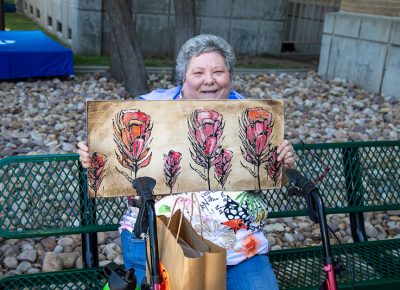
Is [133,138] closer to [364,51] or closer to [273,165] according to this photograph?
[273,165]

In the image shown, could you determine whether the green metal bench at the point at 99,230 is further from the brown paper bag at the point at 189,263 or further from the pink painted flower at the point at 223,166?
the brown paper bag at the point at 189,263

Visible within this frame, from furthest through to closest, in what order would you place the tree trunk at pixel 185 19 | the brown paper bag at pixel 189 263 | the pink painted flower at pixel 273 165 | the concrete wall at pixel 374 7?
the concrete wall at pixel 374 7 → the tree trunk at pixel 185 19 → the pink painted flower at pixel 273 165 → the brown paper bag at pixel 189 263

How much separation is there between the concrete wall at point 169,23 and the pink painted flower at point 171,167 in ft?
32.4

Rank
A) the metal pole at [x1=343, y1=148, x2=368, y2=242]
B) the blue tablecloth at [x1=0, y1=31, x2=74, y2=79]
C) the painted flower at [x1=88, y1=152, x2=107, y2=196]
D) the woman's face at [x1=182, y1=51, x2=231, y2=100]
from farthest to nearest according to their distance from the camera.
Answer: the blue tablecloth at [x1=0, y1=31, x2=74, y2=79]
the metal pole at [x1=343, y1=148, x2=368, y2=242]
the woman's face at [x1=182, y1=51, x2=231, y2=100]
the painted flower at [x1=88, y1=152, x2=107, y2=196]

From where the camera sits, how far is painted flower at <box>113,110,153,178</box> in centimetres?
254

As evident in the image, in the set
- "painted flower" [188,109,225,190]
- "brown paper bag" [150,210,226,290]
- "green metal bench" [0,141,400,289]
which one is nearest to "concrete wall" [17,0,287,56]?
"green metal bench" [0,141,400,289]

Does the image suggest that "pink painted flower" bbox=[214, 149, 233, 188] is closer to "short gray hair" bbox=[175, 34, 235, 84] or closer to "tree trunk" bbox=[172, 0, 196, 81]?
"short gray hair" bbox=[175, 34, 235, 84]

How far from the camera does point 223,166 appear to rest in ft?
8.77

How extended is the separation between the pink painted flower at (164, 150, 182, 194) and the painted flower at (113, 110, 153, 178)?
8cm

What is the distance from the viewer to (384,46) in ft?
30.1

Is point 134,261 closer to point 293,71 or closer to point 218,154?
point 218,154

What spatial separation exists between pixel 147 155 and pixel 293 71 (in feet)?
29.3

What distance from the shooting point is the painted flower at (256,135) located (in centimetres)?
268

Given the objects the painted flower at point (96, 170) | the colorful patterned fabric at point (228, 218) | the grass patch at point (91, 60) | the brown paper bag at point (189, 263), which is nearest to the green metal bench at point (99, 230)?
the colorful patterned fabric at point (228, 218)
